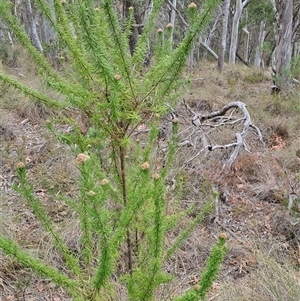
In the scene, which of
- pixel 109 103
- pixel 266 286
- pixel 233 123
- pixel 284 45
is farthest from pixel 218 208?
pixel 284 45

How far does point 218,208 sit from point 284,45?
542cm

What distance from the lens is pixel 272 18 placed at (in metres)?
15.1

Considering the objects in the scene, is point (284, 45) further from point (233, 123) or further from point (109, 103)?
point (109, 103)

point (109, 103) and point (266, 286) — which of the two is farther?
point (266, 286)

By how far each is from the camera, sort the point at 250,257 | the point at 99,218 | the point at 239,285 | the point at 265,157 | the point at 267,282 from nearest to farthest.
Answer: the point at 99,218, the point at 267,282, the point at 239,285, the point at 250,257, the point at 265,157

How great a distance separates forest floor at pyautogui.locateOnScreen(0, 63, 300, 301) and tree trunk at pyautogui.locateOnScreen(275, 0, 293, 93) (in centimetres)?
169

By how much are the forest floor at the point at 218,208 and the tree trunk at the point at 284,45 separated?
169 cm

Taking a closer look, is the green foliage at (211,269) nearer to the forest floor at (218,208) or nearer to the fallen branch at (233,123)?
the forest floor at (218,208)

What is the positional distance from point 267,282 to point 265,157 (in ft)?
7.92

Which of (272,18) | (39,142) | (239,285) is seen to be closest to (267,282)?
(239,285)

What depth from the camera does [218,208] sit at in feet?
11.8

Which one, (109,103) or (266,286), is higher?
(109,103)

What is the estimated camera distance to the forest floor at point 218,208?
257 cm

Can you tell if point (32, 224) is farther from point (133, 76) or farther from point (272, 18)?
point (272, 18)
